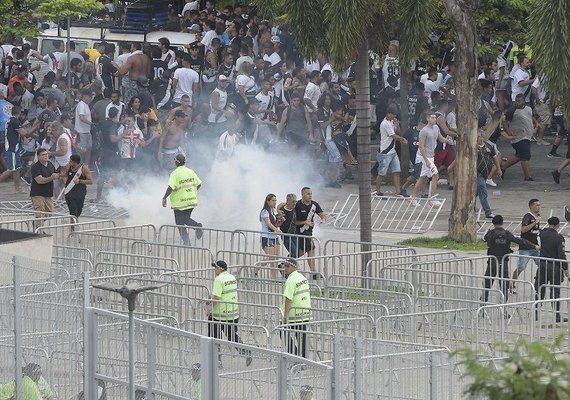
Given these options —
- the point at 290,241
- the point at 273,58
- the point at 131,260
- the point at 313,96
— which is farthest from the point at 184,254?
the point at 273,58

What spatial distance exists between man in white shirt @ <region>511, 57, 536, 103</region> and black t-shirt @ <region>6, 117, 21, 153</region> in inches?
390

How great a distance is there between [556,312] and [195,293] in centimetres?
426

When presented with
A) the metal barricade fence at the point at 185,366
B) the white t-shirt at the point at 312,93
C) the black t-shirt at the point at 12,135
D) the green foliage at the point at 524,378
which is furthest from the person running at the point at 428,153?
the green foliage at the point at 524,378

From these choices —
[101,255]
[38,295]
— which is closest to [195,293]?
[101,255]

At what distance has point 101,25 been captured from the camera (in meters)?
39.5

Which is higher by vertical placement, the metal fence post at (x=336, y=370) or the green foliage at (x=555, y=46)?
the green foliage at (x=555, y=46)

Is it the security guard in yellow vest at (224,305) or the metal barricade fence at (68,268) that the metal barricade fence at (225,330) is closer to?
the security guard in yellow vest at (224,305)

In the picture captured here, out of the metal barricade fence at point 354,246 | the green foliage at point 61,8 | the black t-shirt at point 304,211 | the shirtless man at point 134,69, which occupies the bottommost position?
the metal barricade fence at point 354,246

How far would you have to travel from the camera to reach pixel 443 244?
25.0 m

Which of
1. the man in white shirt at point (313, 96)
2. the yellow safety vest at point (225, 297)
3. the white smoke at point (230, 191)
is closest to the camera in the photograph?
the yellow safety vest at point (225, 297)

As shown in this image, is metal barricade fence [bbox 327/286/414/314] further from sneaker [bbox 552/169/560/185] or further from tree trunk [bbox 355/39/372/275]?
sneaker [bbox 552/169/560/185]

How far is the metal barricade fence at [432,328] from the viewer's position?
17328mm

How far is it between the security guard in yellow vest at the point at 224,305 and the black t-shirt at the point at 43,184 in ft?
26.9

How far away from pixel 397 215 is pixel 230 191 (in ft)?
9.36
